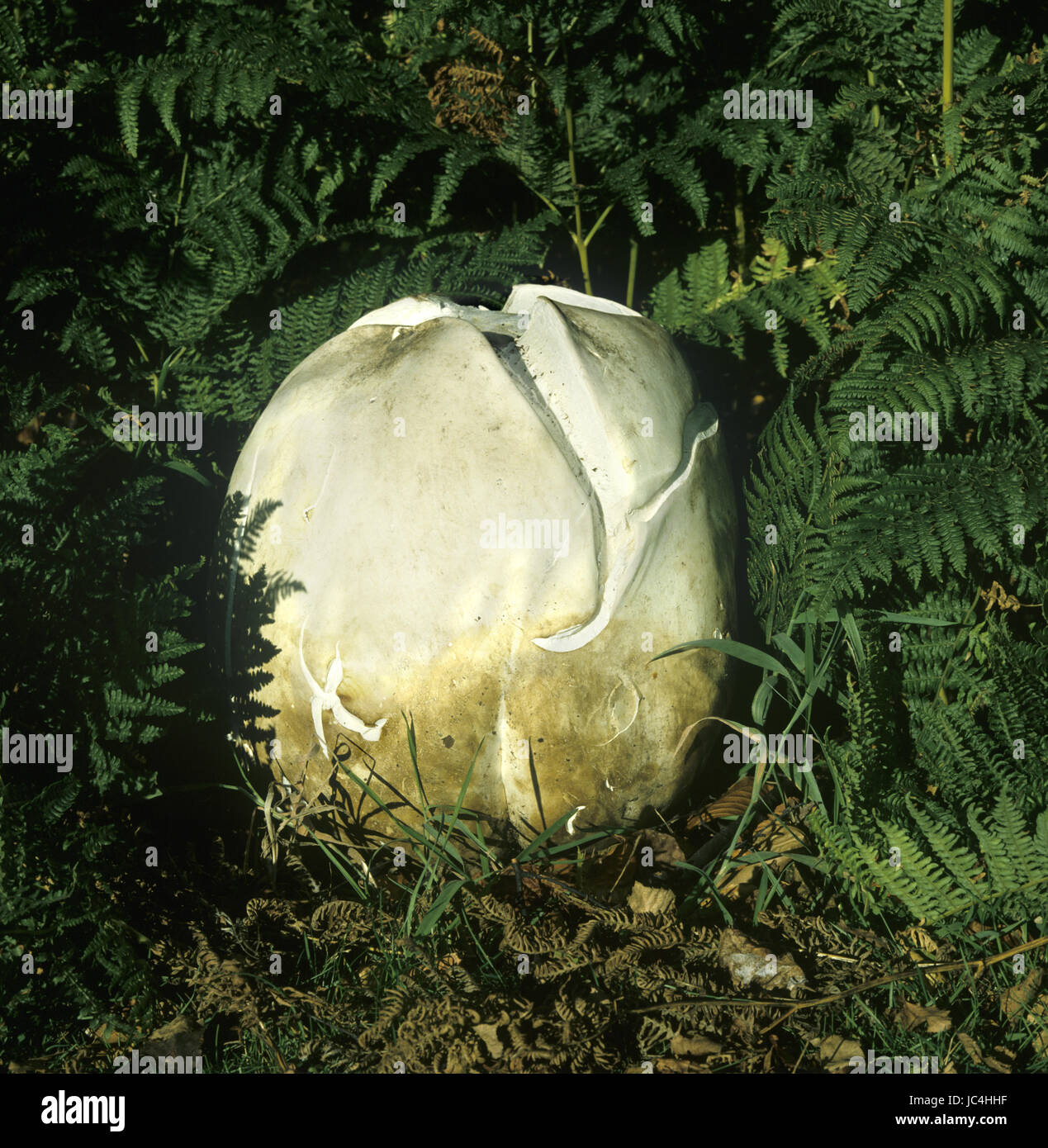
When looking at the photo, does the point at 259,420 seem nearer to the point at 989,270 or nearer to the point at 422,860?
the point at 422,860

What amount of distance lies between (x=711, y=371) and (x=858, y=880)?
1.93 m

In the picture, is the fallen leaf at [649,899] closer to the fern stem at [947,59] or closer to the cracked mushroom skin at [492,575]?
the cracked mushroom skin at [492,575]

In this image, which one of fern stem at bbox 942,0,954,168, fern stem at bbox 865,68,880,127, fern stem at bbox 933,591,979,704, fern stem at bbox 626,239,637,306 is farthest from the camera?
fern stem at bbox 626,239,637,306

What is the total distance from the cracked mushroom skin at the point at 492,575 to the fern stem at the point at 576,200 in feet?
2.95

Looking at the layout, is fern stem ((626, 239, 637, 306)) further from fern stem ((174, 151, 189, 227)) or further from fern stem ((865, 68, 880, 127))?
fern stem ((174, 151, 189, 227))

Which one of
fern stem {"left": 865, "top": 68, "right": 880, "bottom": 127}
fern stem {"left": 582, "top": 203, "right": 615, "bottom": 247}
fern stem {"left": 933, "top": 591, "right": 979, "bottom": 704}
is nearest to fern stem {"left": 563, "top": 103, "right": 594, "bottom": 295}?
fern stem {"left": 582, "top": 203, "right": 615, "bottom": 247}

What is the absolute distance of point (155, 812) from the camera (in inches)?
107

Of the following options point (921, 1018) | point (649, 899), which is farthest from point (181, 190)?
point (921, 1018)

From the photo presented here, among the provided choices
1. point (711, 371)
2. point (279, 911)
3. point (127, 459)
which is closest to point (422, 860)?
point (279, 911)

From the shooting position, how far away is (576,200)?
134 inches

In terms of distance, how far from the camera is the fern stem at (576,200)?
10.8 feet

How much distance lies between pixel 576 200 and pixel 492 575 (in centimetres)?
173

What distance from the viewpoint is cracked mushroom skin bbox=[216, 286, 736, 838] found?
2.37 m

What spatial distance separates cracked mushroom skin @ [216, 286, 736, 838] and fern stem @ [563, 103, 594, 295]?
90 cm
